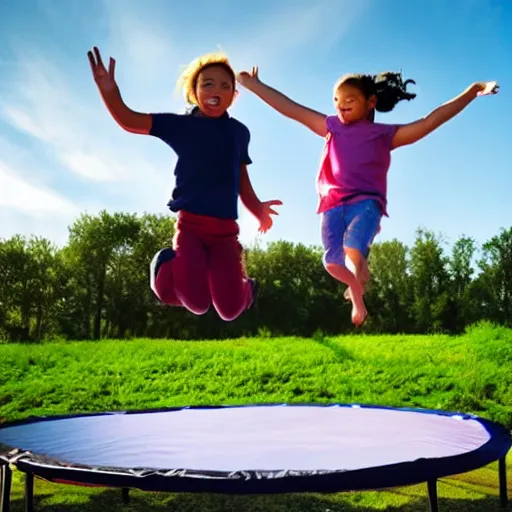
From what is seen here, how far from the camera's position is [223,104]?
2691mm

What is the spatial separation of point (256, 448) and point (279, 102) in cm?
176

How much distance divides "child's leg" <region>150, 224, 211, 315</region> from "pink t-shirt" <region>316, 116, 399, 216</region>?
67cm

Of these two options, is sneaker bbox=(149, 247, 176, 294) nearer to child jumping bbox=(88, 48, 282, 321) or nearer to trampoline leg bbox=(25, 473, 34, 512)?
child jumping bbox=(88, 48, 282, 321)

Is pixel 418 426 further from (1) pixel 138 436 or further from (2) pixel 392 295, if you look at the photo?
(2) pixel 392 295

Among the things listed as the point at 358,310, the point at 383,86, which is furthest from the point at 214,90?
the point at 358,310

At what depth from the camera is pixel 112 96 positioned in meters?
2.46

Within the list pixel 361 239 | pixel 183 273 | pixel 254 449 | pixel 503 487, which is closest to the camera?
pixel 183 273

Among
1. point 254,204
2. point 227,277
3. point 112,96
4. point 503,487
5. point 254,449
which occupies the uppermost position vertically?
point 112,96

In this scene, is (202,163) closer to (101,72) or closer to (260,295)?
(101,72)

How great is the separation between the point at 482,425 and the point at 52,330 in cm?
803

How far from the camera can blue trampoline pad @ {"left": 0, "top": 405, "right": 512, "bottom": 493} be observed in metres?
2.68

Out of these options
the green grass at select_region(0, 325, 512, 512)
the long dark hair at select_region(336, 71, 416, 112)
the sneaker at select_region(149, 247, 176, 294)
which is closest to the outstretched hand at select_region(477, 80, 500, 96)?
the long dark hair at select_region(336, 71, 416, 112)

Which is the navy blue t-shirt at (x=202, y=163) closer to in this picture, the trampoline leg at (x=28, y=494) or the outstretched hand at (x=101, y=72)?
the outstretched hand at (x=101, y=72)

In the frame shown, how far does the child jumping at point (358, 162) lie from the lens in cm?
277
